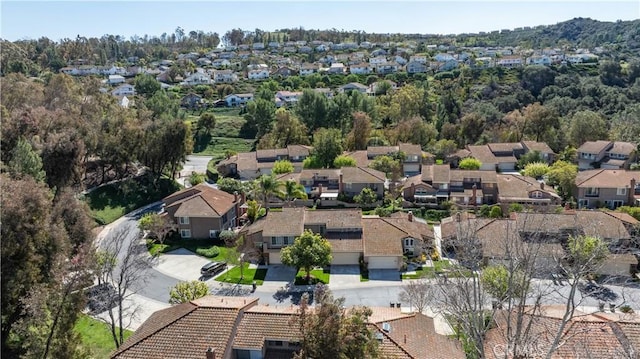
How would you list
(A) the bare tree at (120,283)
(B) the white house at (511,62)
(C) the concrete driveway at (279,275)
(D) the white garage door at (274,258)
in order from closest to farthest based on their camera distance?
(A) the bare tree at (120,283) < (C) the concrete driveway at (279,275) < (D) the white garage door at (274,258) < (B) the white house at (511,62)

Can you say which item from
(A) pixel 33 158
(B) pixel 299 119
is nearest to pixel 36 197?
(A) pixel 33 158

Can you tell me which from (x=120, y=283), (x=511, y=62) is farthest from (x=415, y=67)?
(x=120, y=283)

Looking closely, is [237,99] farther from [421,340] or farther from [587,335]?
[587,335]

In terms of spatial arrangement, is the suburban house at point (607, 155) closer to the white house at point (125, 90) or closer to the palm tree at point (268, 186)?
the palm tree at point (268, 186)

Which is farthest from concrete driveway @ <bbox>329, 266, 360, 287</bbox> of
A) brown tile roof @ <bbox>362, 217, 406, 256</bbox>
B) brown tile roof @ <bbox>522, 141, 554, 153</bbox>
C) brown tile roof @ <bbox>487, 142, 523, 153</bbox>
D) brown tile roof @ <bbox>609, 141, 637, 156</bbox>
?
brown tile roof @ <bbox>609, 141, 637, 156</bbox>

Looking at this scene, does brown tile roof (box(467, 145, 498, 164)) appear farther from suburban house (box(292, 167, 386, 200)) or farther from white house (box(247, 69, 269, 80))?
white house (box(247, 69, 269, 80))

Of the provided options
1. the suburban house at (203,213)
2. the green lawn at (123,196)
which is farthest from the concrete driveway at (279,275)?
the green lawn at (123,196)
